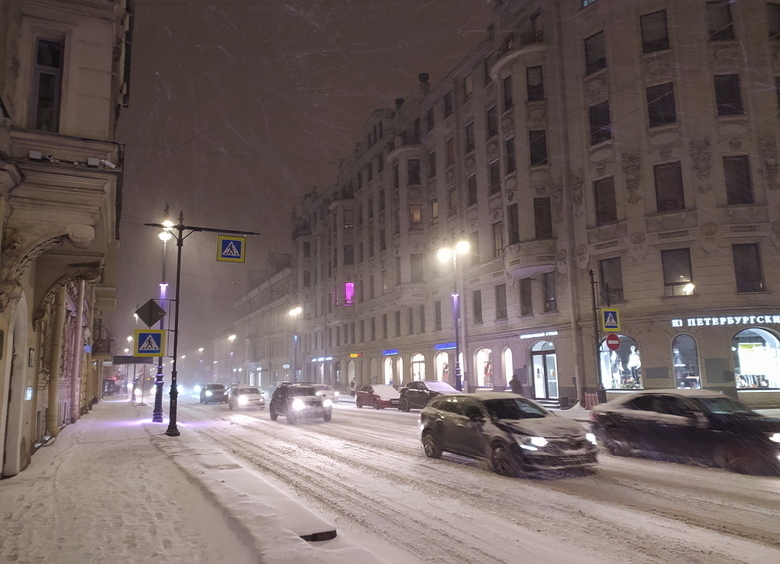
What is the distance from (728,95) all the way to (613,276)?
9.72m

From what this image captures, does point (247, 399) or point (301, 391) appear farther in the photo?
point (247, 399)

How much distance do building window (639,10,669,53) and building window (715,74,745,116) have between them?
3.05m

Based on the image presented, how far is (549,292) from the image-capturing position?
99.8 ft

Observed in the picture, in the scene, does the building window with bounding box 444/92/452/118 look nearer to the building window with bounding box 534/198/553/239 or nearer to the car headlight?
the building window with bounding box 534/198/553/239

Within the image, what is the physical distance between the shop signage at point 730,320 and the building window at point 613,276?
2.91 m

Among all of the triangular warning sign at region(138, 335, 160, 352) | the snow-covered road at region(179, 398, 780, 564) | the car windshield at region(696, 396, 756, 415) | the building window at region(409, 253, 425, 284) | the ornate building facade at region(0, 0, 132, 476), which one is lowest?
Answer: the snow-covered road at region(179, 398, 780, 564)

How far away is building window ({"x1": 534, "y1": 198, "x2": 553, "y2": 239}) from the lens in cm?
3058

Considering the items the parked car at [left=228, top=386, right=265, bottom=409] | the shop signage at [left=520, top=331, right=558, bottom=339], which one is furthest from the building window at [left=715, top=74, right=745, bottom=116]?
the parked car at [left=228, top=386, right=265, bottom=409]

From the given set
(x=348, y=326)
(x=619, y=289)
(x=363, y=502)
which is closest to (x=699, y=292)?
(x=619, y=289)

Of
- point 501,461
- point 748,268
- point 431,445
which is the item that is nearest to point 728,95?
point 748,268

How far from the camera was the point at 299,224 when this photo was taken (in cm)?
7050

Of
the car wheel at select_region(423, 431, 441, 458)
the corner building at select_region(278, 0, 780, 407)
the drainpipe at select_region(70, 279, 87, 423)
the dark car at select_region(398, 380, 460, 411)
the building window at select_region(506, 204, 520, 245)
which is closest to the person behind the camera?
the car wheel at select_region(423, 431, 441, 458)

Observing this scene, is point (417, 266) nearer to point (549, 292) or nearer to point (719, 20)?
point (549, 292)

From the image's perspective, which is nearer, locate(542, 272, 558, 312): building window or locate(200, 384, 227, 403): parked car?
locate(542, 272, 558, 312): building window
